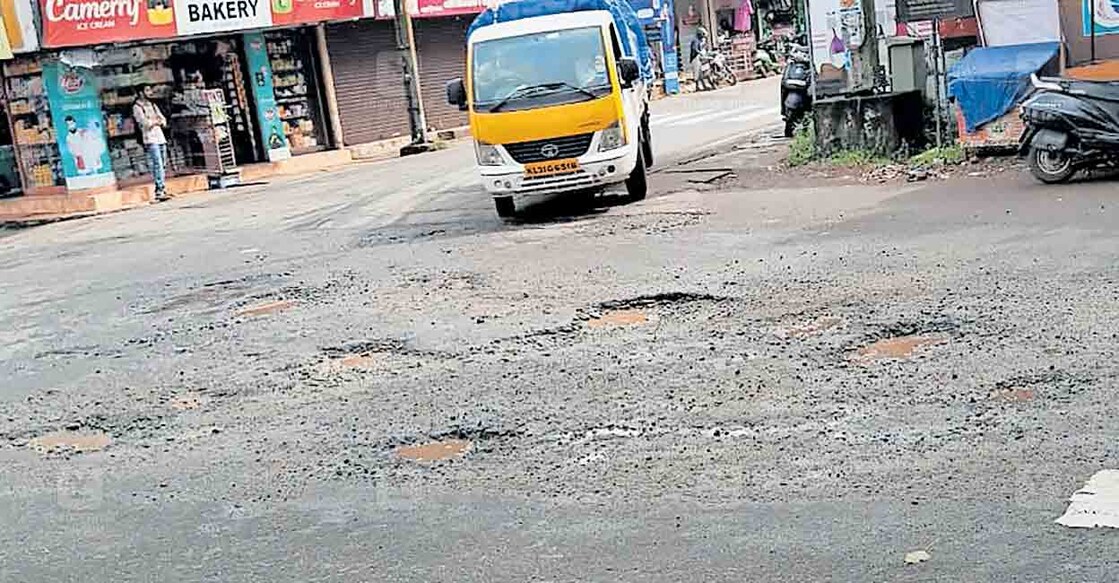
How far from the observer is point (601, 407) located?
6633 millimetres

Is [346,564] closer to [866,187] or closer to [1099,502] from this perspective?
[1099,502]

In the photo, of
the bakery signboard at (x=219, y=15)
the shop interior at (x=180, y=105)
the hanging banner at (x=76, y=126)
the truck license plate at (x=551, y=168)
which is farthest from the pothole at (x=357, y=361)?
the bakery signboard at (x=219, y=15)

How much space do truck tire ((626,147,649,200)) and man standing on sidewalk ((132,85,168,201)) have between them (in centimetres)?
1030

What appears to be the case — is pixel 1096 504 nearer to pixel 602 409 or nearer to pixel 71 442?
pixel 602 409

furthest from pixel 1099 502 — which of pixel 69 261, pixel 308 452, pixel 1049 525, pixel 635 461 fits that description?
pixel 69 261

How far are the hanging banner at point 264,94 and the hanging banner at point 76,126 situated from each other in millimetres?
3703

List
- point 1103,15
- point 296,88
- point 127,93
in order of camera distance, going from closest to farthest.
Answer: point 1103,15, point 127,93, point 296,88

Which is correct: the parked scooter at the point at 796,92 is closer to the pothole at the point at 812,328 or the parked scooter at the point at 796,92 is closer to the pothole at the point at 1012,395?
the pothole at the point at 812,328

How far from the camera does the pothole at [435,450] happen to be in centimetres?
614

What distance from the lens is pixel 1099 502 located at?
186 inches

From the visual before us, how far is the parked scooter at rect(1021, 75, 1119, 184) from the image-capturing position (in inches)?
470

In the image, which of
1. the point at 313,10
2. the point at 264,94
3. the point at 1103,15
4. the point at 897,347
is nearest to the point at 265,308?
the point at 897,347

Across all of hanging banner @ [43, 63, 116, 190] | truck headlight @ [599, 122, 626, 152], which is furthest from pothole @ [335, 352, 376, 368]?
hanging banner @ [43, 63, 116, 190]

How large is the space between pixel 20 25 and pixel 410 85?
27.4 feet
